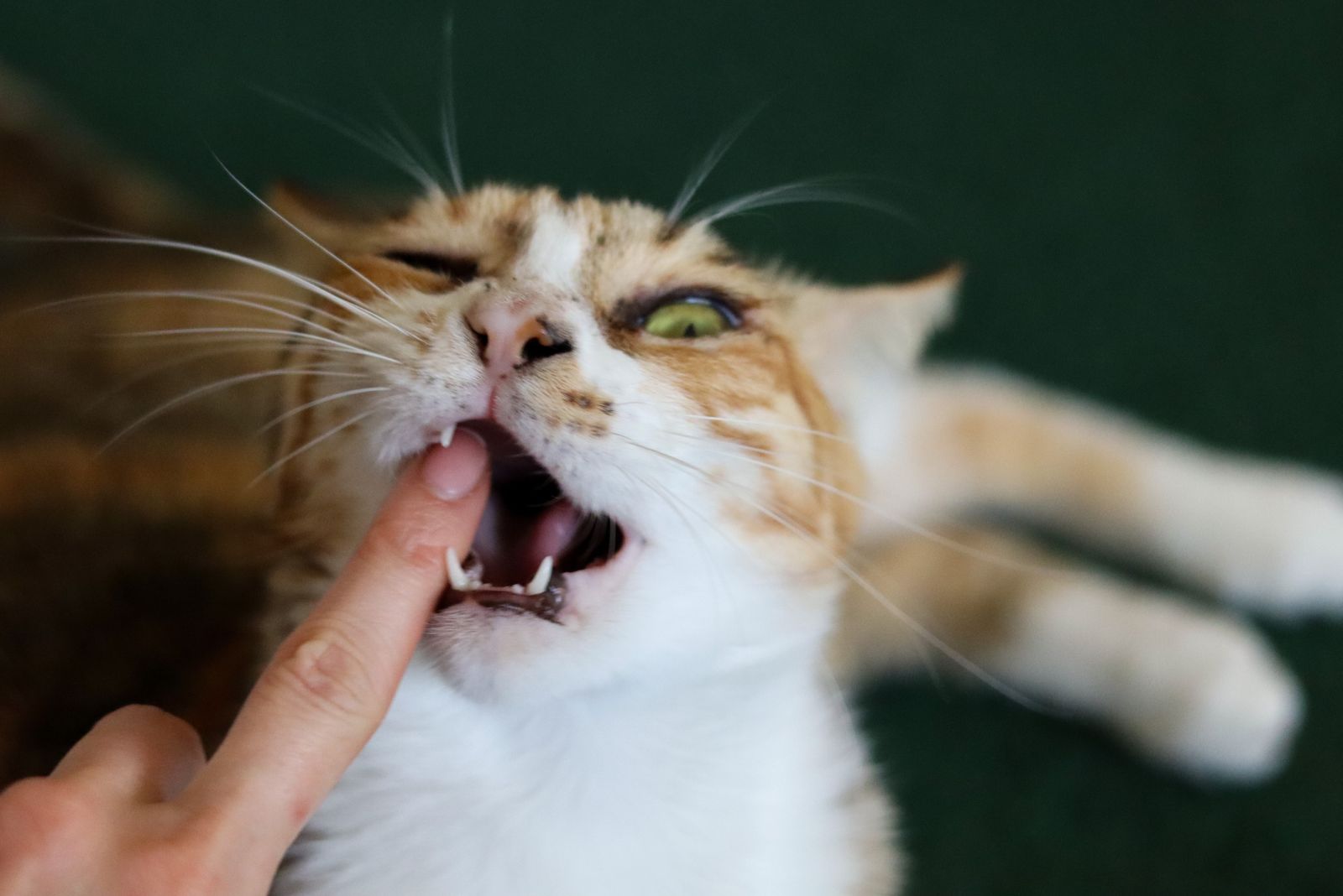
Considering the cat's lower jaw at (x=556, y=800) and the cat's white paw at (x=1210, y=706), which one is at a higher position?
the cat's white paw at (x=1210, y=706)

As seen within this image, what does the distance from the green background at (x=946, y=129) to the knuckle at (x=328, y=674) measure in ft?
4.21

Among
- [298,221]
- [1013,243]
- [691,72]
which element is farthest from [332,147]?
[1013,243]

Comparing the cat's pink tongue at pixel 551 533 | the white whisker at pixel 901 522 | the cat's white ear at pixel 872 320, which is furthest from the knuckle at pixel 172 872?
the cat's white ear at pixel 872 320

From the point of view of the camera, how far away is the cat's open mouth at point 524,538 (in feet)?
2.72

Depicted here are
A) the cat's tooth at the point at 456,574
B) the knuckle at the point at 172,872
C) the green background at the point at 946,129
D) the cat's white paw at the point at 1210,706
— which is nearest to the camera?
the knuckle at the point at 172,872

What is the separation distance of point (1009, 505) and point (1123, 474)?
0.18 meters

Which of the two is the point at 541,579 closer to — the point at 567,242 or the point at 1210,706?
the point at 567,242

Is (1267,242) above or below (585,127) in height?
above

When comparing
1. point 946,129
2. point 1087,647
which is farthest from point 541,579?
point 946,129

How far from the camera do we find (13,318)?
1620 mm

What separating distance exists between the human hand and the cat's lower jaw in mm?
163

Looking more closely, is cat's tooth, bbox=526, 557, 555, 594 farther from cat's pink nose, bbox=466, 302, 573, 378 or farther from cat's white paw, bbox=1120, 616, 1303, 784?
cat's white paw, bbox=1120, 616, 1303, 784

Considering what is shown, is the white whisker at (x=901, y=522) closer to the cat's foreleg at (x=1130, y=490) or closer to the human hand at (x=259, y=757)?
the cat's foreleg at (x=1130, y=490)

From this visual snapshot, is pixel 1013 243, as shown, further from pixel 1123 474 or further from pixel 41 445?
pixel 41 445
